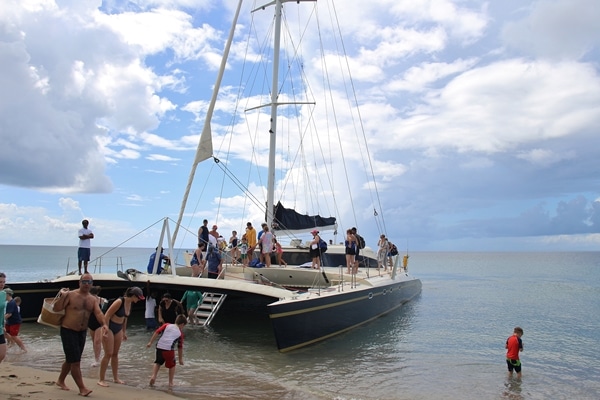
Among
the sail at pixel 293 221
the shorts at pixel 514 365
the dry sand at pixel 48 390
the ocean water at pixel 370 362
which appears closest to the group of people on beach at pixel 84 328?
the dry sand at pixel 48 390

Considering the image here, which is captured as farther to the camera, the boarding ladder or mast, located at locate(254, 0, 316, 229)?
mast, located at locate(254, 0, 316, 229)

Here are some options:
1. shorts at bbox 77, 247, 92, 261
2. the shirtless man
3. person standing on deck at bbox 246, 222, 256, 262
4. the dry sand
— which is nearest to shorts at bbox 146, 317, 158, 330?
shorts at bbox 77, 247, 92, 261

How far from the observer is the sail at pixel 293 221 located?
18.6 m

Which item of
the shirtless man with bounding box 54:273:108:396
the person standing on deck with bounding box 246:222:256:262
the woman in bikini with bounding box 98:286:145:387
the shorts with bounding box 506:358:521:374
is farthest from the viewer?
the person standing on deck with bounding box 246:222:256:262

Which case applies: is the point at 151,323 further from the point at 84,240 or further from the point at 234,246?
the point at 234,246

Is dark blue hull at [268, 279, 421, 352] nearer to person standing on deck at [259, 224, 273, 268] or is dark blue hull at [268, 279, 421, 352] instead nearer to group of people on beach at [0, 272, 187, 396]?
group of people on beach at [0, 272, 187, 396]

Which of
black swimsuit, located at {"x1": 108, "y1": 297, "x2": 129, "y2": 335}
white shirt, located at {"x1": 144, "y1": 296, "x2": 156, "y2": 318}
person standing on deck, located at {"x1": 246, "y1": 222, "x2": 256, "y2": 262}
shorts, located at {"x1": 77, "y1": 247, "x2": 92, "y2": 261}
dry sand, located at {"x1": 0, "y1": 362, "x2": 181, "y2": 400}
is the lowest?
dry sand, located at {"x1": 0, "y1": 362, "x2": 181, "y2": 400}

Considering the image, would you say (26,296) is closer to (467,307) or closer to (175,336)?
(175,336)

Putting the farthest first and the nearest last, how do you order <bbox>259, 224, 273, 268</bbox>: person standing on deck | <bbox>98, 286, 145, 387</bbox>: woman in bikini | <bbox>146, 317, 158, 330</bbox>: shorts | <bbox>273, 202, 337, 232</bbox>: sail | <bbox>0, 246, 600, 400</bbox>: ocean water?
<bbox>273, 202, 337, 232</bbox>: sail < <bbox>259, 224, 273, 268</bbox>: person standing on deck < <bbox>146, 317, 158, 330</bbox>: shorts < <bbox>0, 246, 600, 400</bbox>: ocean water < <bbox>98, 286, 145, 387</bbox>: woman in bikini

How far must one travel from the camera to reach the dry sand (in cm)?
662

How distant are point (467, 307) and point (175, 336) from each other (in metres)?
19.6

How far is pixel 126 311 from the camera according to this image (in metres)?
8.13

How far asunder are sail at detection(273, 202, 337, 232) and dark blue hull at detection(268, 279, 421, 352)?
5.15 m

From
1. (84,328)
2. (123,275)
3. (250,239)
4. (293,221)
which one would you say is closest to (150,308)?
(123,275)
